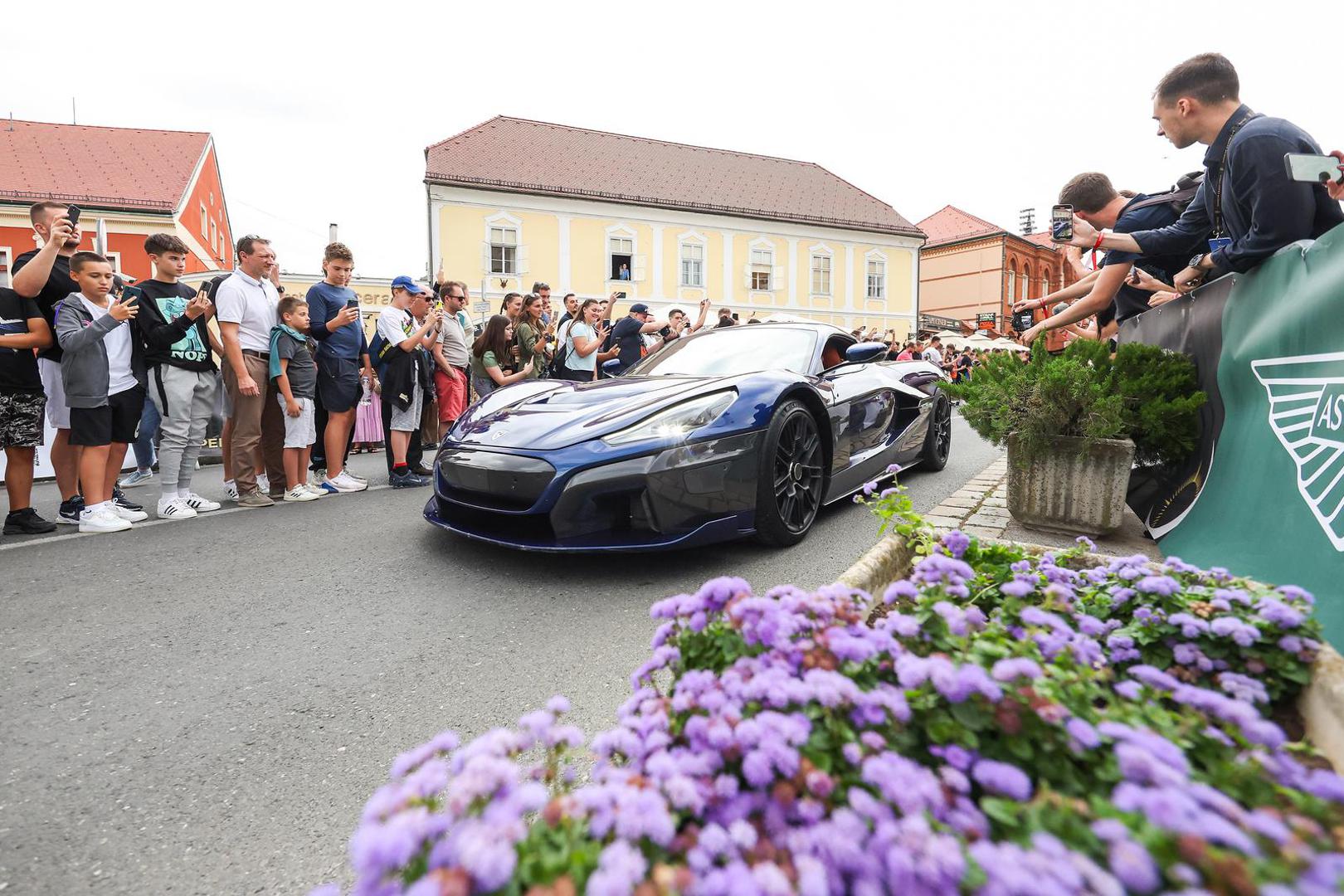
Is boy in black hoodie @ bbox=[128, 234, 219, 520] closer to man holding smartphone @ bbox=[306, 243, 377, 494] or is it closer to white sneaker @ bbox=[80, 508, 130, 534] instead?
white sneaker @ bbox=[80, 508, 130, 534]

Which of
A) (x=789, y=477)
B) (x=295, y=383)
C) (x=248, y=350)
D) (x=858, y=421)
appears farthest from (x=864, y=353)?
(x=248, y=350)

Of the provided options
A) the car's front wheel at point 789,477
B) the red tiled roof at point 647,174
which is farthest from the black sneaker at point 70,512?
the red tiled roof at point 647,174

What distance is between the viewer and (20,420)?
4.14m

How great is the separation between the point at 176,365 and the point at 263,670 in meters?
3.51

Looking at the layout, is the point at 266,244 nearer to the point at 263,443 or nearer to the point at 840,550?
the point at 263,443

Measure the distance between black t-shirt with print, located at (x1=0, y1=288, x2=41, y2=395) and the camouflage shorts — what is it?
0.05m

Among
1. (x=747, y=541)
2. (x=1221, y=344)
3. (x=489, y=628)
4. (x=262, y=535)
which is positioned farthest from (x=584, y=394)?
(x=1221, y=344)

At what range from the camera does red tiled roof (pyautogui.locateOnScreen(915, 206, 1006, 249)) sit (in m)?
42.9

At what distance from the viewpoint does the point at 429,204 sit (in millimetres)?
25062

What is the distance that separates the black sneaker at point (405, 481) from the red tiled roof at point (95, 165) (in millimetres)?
24576

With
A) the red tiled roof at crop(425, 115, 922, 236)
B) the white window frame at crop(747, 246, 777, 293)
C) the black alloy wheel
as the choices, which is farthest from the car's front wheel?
the white window frame at crop(747, 246, 777, 293)

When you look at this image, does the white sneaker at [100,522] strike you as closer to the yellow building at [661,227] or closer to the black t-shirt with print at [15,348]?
the black t-shirt with print at [15,348]

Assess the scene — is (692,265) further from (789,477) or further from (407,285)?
(789,477)

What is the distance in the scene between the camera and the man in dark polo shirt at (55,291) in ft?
13.3
